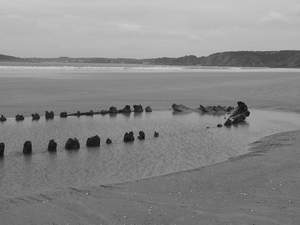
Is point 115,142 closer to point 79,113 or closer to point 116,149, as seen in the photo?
point 116,149

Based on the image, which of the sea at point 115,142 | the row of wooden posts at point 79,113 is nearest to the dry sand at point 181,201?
the sea at point 115,142

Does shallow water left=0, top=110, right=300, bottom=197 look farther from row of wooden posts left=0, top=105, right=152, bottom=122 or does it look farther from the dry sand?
the dry sand

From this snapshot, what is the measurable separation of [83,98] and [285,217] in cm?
3313

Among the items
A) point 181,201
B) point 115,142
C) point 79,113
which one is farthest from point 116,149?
point 79,113

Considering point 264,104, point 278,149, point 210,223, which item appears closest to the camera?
point 210,223

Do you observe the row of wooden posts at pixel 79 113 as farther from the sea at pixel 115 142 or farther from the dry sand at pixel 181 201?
the dry sand at pixel 181 201

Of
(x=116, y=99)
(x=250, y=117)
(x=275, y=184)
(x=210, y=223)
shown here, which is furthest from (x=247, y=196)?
(x=116, y=99)

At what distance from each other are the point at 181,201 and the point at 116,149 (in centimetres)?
743

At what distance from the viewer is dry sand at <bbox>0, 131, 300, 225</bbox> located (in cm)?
1018

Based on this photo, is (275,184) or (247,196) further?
(275,184)

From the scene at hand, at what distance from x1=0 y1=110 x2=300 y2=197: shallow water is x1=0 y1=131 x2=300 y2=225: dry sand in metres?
1.13

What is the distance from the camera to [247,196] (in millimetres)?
11953

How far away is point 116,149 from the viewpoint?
18594 mm

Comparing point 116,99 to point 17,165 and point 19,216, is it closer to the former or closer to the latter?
point 17,165
